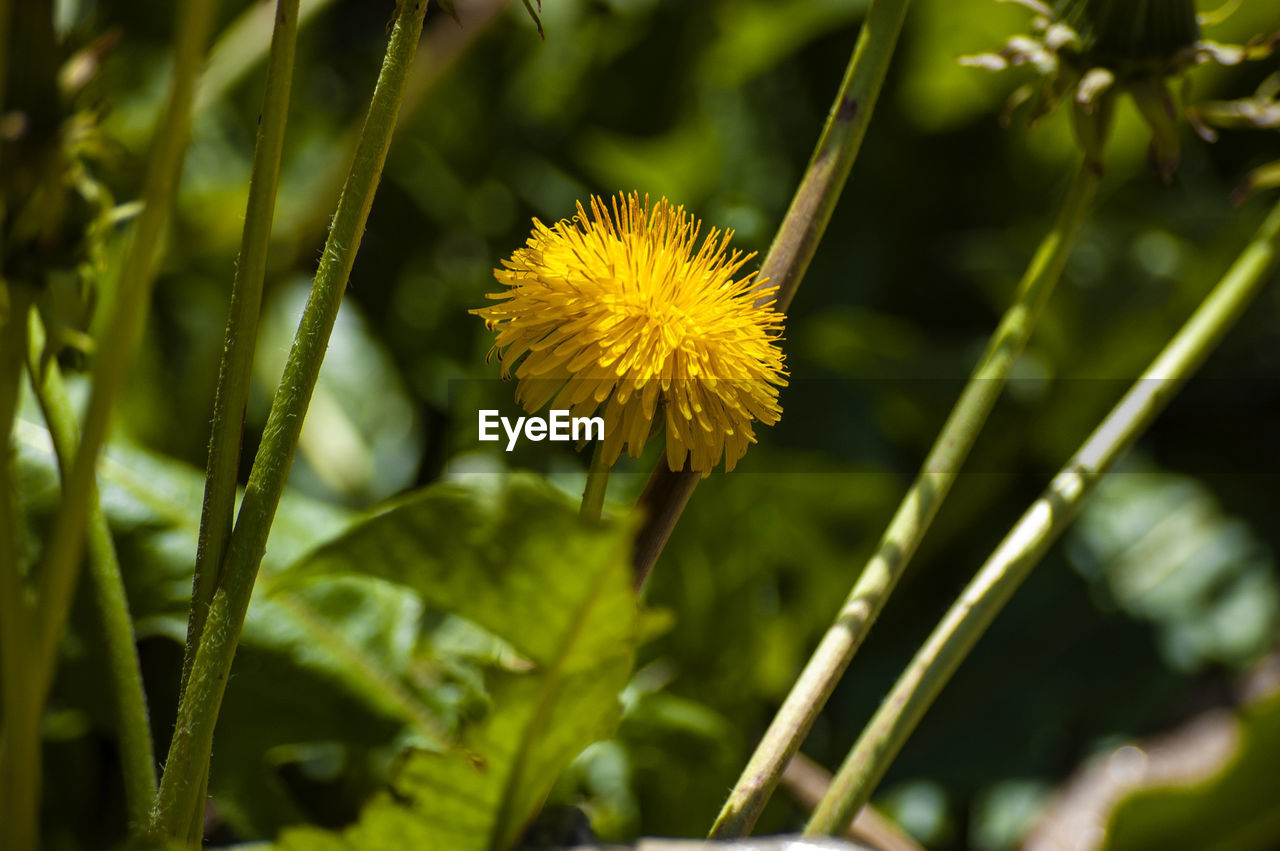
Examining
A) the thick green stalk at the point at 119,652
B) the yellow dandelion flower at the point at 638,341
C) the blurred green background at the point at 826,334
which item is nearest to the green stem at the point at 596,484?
the yellow dandelion flower at the point at 638,341

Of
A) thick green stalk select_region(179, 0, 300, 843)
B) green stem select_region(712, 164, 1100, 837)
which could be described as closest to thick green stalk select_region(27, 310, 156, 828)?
thick green stalk select_region(179, 0, 300, 843)

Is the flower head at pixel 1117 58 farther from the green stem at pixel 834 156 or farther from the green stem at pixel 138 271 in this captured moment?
the green stem at pixel 138 271

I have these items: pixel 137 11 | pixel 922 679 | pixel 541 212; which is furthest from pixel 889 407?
pixel 137 11

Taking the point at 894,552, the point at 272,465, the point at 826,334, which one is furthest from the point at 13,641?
the point at 826,334

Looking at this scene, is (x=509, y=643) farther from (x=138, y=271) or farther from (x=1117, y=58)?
(x=1117, y=58)

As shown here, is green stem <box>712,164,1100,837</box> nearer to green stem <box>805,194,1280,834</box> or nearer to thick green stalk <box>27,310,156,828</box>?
green stem <box>805,194,1280,834</box>
